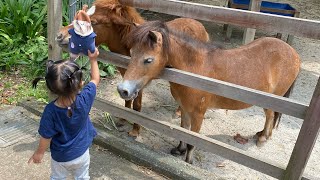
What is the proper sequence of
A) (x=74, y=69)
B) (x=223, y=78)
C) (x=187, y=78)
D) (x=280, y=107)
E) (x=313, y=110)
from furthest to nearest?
(x=223, y=78) → (x=187, y=78) → (x=280, y=107) → (x=313, y=110) → (x=74, y=69)

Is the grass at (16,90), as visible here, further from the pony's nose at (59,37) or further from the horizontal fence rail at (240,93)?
the horizontal fence rail at (240,93)

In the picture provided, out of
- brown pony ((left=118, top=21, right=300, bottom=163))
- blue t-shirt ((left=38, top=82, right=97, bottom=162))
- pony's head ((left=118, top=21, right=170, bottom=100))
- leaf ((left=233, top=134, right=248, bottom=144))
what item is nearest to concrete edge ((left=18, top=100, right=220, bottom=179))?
brown pony ((left=118, top=21, right=300, bottom=163))

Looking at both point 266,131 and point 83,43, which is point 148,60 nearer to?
→ point 83,43

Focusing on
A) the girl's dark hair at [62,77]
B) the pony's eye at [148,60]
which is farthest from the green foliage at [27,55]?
the girl's dark hair at [62,77]

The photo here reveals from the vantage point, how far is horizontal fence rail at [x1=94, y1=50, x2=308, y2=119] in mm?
2244

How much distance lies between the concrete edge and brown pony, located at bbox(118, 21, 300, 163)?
1.57 feet

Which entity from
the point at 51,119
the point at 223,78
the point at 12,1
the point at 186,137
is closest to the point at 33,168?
the point at 51,119

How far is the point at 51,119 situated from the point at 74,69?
0.37 meters

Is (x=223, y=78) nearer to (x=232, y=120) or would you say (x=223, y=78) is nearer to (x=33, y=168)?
(x=232, y=120)

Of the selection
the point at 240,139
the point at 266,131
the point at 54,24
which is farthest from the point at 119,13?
the point at 266,131

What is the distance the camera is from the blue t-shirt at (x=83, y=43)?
238 centimetres

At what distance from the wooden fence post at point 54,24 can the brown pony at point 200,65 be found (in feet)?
3.64

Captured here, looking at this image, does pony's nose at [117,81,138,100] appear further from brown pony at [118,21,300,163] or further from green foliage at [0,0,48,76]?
green foliage at [0,0,48,76]

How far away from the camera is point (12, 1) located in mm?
5648
